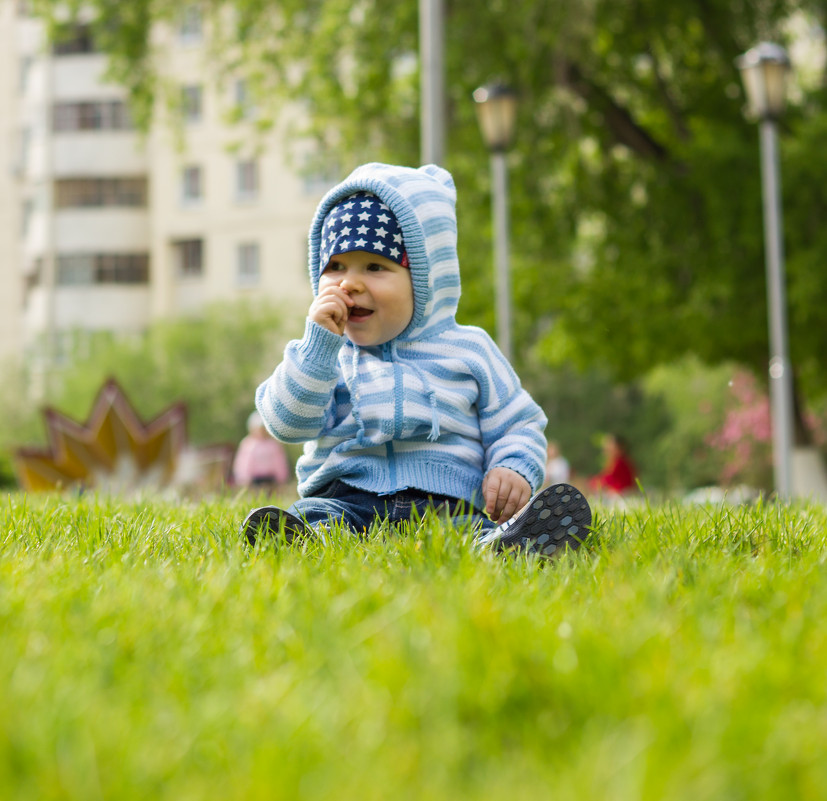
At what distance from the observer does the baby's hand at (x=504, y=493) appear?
377 cm

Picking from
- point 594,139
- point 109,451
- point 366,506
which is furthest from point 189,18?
point 366,506

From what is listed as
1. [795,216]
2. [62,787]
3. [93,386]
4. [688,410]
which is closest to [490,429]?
[62,787]

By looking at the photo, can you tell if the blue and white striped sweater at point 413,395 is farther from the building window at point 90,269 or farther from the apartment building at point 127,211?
the building window at point 90,269

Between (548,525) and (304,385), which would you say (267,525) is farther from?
(548,525)

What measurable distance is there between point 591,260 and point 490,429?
14.2 meters

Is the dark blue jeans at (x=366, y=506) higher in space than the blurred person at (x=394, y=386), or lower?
lower

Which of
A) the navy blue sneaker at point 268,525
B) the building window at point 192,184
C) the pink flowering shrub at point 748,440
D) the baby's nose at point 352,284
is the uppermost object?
the building window at point 192,184

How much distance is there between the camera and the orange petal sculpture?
15047 millimetres

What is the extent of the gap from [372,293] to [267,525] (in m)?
0.96

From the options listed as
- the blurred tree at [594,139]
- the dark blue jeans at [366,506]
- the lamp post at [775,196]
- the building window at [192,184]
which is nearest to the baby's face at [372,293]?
the dark blue jeans at [366,506]

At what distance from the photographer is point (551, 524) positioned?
330 centimetres

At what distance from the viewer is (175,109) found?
1844 centimetres

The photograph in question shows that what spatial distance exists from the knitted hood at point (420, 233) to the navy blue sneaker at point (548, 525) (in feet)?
3.33

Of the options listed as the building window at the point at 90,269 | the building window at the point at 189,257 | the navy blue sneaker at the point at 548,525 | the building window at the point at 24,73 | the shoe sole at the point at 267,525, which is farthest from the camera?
the building window at the point at 24,73
